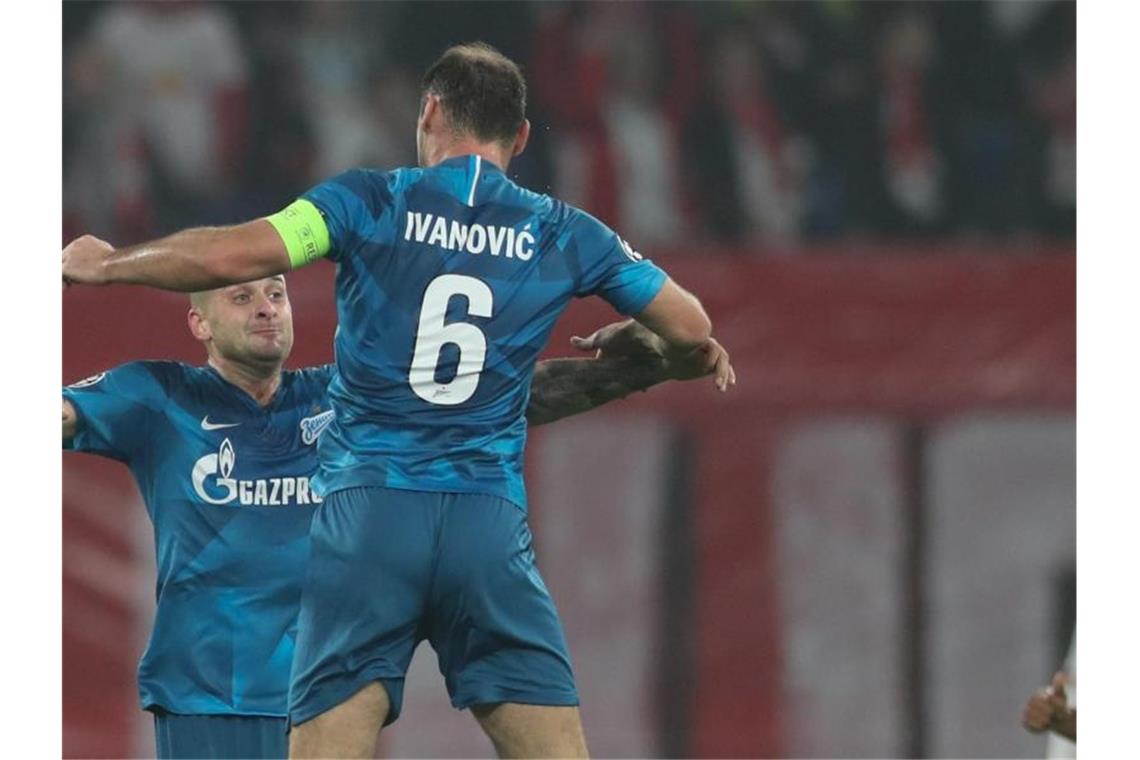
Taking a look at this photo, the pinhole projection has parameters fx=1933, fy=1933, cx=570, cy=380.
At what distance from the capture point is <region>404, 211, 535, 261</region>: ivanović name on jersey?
4188 mm

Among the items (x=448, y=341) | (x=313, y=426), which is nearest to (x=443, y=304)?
(x=448, y=341)

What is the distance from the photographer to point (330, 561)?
13.7ft

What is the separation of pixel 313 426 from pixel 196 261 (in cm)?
139

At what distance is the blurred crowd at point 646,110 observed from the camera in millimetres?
10562

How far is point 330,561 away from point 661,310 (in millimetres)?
920

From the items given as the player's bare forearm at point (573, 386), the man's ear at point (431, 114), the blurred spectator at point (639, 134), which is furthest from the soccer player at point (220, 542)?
the blurred spectator at point (639, 134)

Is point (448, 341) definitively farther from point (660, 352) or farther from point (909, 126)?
point (909, 126)

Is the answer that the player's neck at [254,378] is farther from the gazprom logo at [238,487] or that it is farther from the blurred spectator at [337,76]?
the blurred spectator at [337,76]

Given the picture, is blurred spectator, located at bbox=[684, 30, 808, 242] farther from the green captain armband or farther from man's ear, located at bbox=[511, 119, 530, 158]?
the green captain armband

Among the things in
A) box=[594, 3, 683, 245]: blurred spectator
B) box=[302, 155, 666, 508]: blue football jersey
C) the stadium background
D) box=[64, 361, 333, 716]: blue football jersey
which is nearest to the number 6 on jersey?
box=[302, 155, 666, 508]: blue football jersey

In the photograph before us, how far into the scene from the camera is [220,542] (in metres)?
5.21

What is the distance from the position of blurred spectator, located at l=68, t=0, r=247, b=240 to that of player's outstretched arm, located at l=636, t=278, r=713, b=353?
676 cm

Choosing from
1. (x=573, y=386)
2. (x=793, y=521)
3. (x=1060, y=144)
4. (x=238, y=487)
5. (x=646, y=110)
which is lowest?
(x=793, y=521)
